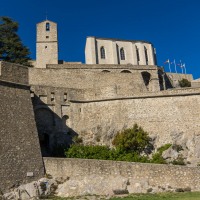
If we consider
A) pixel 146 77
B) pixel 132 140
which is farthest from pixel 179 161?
pixel 146 77

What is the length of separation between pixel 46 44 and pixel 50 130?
64.8 feet

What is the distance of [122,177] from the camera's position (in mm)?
18078

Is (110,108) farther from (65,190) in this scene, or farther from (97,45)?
(97,45)

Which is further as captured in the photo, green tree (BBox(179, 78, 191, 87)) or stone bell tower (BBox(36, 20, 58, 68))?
green tree (BBox(179, 78, 191, 87))

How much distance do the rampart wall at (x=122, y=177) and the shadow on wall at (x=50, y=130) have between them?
268 inches

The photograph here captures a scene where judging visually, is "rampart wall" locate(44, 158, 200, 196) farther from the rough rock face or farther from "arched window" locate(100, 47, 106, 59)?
"arched window" locate(100, 47, 106, 59)

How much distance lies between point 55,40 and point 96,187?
2987cm

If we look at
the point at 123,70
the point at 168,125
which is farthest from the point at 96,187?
the point at 123,70

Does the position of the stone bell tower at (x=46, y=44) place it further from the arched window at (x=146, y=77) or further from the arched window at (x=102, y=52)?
the arched window at (x=146, y=77)

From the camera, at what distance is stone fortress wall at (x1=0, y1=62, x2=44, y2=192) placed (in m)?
17.4

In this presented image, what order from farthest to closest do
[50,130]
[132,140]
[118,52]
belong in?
[118,52]
[50,130]
[132,140]

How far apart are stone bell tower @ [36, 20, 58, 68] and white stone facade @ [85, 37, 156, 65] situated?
6.02 m

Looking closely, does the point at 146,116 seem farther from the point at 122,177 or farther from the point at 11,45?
the point at 11,45

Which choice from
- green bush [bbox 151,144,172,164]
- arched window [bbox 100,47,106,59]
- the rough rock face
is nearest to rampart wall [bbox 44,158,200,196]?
the rough rock face
